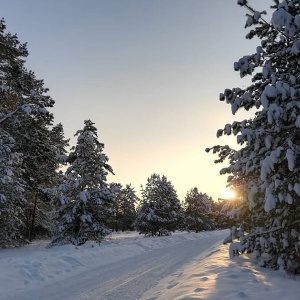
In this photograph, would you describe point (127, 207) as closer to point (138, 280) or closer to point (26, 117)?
point (26, 117)

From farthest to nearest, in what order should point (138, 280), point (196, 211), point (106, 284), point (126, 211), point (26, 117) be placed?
point (126, 211) < point (196, 211) < point (26, 117) < point (138, 280) < point (106, 284)

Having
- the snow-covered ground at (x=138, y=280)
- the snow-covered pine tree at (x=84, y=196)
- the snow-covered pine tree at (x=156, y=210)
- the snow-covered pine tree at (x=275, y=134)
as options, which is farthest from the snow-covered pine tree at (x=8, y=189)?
the snow-covered pine tree at (x=156, y=210)

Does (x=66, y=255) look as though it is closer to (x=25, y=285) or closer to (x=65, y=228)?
(x=25, y=285)

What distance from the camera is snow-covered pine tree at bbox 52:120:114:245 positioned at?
69.4 ft

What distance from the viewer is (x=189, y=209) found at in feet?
195

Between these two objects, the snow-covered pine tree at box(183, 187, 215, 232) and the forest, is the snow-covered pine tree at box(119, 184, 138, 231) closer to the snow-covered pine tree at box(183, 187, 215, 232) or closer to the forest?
the snow-covered pine tree at box(183, 187, 215, 232)

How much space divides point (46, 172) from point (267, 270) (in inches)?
786

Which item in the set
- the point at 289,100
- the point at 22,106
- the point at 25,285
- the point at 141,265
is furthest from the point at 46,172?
the point at 289,100

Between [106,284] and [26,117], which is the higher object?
[26,117]

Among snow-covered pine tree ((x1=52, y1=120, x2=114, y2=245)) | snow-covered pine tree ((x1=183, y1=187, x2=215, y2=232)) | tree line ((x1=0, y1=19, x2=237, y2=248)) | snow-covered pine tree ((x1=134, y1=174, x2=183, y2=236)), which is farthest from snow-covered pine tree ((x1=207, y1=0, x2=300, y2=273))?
snow-covered pine tree ((x1=183, y1=187, x2=215, y2=232))

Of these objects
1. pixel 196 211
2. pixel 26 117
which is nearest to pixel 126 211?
pixel 196 211

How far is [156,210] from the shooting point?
39.8 metres

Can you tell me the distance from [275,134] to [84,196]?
586 inches

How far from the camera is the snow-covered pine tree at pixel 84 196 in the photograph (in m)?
21.2
